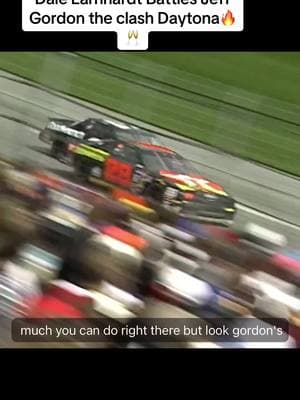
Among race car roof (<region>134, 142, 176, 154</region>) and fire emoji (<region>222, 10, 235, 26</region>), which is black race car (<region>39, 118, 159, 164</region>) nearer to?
race car roof (<region>134, 142, 176, 154</region>)

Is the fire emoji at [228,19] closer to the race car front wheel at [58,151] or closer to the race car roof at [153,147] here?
the race car roof at [153,147]

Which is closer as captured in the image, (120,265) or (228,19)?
(120,265)

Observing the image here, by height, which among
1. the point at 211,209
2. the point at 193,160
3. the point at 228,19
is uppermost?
the point at 228,19

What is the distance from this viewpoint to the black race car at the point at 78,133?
8.31 ft

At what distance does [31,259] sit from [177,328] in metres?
0.47

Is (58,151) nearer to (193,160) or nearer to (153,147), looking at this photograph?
(153,147)

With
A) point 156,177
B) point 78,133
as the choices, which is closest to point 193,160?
point 156,177

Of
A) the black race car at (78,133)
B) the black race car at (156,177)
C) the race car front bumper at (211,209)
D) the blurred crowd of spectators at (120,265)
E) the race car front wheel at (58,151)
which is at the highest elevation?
the black race car at (78,133)

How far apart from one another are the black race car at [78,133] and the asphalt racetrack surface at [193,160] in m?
0.02

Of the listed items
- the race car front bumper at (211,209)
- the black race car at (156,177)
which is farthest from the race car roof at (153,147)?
the race car front bumper at (211,209)

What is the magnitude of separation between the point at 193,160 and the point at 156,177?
0.13 meters

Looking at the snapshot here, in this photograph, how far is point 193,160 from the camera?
101 inches

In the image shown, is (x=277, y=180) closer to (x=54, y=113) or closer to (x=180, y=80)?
(x=180, y=80)
